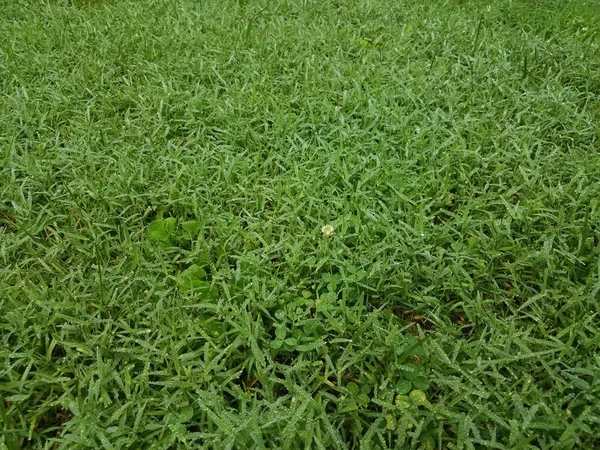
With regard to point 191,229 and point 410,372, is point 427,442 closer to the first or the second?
point 410,372

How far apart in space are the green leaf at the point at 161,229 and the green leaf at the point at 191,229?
2.0 inches

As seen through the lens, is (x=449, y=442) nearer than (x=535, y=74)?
Yes

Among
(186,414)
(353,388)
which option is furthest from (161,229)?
(353,388)

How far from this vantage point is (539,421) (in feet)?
5.04

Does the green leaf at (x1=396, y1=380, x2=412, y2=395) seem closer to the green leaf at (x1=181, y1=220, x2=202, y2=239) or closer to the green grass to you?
the green grass

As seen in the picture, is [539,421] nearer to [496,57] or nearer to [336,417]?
[336,417]

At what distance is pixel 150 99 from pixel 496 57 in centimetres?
201

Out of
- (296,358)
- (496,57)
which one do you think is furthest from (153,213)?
(496,57)

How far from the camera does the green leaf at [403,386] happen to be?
1.62 m

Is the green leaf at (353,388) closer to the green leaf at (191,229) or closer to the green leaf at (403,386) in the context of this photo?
the green leaf at (403,386)

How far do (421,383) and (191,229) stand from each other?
42.4 inches

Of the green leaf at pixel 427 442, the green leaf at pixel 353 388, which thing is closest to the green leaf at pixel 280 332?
the green leaf at pixel 353 388

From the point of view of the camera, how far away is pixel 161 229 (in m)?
2.10

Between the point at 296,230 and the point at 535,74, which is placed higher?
the point at 535,74
